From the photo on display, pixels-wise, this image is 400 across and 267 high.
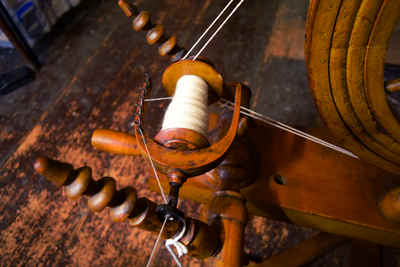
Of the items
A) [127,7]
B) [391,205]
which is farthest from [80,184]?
[391,205]

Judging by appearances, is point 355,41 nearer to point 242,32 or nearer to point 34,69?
point 242,32

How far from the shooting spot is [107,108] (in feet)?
4.30

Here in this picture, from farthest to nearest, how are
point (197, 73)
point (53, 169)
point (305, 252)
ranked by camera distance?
point (305, 252), point (197, 73), point (53, 169)

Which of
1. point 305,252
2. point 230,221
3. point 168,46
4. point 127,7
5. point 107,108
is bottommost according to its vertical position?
point 305,252

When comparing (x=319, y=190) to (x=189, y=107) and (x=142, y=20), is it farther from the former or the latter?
(x=142, y=20)

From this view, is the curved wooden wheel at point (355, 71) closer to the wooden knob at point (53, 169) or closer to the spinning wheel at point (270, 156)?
the spinning wheel at point (270, 156)

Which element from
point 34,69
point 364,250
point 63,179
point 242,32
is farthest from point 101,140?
point 242,32

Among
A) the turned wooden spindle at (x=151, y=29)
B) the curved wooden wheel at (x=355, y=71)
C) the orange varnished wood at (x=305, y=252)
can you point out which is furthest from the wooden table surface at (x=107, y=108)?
the curved wooden wheel at (x=355, y=71)

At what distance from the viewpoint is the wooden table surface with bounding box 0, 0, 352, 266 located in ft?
3.15

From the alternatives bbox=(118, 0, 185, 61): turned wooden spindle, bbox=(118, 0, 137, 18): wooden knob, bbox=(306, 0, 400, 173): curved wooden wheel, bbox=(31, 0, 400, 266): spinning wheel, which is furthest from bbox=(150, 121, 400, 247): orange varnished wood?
bbox=(118, 0, 137, 18): wooden knob

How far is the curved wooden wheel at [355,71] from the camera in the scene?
1.43ft

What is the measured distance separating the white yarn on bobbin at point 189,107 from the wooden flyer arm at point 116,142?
119 millimetres

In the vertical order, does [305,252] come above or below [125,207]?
below

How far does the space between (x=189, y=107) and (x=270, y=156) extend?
0.35 meters
